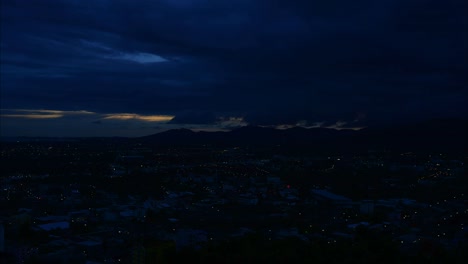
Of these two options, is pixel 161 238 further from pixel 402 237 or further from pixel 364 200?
pixel 364 200

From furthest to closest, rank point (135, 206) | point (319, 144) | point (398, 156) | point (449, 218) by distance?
point (319, 144), point (398, 156), point (135, 206), point (449, 218)

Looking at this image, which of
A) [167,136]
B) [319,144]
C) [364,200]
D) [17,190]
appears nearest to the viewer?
[364,200]

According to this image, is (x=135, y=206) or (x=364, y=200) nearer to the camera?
(x=135, y=206)

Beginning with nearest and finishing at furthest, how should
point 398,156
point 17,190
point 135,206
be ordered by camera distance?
point 135,206 < point 17,190 < point 398,156

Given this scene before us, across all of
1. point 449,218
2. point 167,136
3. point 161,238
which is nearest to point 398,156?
point 449,218

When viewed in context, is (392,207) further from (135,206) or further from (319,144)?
(319,144)

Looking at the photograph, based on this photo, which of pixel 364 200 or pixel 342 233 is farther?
pixel 364 200

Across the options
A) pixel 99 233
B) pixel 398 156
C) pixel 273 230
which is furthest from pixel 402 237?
pixel 398 156

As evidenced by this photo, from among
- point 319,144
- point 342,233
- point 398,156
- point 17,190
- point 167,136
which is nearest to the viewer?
point 342,233

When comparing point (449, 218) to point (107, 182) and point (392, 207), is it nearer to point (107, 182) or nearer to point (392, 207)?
point (392, 207)
